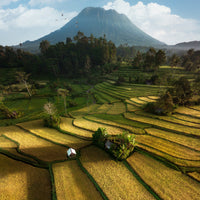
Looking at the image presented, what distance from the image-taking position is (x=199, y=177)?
12953mm

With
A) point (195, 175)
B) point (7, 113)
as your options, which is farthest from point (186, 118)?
point (7, 113)

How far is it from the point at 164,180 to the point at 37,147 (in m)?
18.7

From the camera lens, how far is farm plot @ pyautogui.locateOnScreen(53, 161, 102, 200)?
38.3 ft

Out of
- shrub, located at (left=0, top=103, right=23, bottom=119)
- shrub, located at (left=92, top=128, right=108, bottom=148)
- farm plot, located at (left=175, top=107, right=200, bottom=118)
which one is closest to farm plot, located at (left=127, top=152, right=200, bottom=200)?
shrub, located at (left=92, top=128, right=108, bottom=148)

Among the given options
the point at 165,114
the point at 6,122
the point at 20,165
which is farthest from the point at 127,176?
the point at 6,122

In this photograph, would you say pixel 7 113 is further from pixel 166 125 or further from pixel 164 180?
pixel 166 125

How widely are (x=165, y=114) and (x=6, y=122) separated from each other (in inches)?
1582

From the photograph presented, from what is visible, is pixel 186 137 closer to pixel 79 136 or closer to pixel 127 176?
pixel 127 176

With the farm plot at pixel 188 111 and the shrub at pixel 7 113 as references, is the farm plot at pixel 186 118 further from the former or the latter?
the shrub at pixel 7 113

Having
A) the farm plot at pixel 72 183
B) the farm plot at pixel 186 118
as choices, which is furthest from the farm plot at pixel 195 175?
the farm plot at pixel 186 118

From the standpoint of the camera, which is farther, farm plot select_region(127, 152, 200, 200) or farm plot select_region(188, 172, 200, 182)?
farm plot select_region(188, 172, 200, 182)

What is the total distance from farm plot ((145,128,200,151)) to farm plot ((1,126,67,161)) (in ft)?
53.3

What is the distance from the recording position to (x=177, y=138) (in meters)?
19.0

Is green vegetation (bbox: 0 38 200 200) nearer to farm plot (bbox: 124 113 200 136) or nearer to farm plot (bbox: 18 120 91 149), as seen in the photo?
farm plot (bbox: 18 120 91 149)
